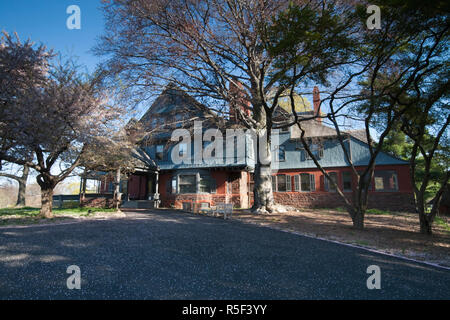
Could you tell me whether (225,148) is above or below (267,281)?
above

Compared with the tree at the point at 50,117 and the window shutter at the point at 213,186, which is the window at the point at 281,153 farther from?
the tree at the point at 50,117

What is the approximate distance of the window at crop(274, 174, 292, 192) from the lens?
2108 cm

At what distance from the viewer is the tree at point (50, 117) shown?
8859mm

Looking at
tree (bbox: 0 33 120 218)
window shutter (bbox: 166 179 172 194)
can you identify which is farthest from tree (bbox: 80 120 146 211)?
window shutter (bbox: 166 179 172 194)

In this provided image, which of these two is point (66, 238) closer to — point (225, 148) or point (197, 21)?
point (197, 21)

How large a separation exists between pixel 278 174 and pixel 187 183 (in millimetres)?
8258

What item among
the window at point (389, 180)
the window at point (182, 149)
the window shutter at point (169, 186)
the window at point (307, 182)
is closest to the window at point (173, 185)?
the window shutter at point (169, 186)

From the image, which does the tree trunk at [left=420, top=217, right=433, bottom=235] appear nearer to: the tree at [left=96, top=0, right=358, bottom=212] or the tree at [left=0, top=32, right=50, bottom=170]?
the tree at [left=96, top=0, right=358, bottom=212]

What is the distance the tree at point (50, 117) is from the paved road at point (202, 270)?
13.8 ft

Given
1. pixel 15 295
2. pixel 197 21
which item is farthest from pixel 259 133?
pixel 15 295

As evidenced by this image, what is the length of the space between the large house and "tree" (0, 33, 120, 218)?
5666 millimetres

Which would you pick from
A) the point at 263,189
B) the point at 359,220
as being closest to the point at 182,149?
the point at 263,189

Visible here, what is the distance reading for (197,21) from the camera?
35.3 feet
